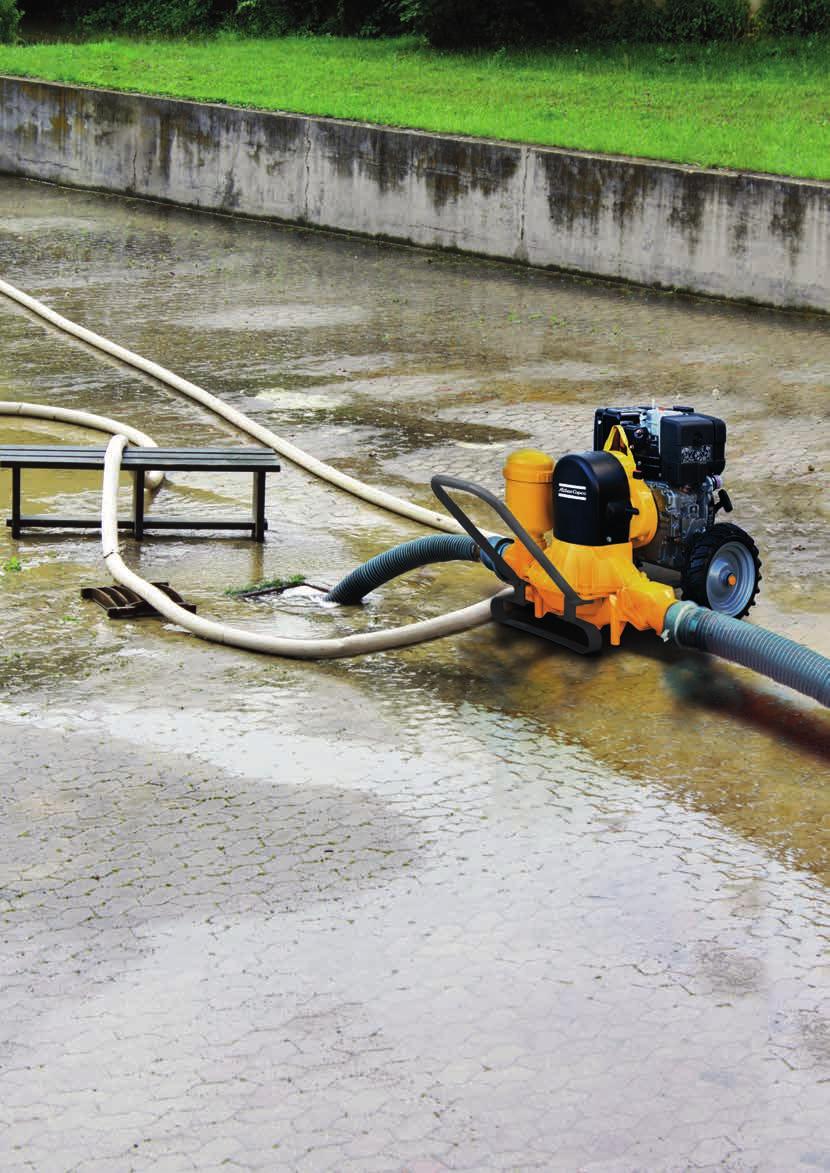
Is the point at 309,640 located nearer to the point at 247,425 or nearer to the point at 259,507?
the point at 259,507

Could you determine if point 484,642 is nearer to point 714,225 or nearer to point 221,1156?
point 221,1156

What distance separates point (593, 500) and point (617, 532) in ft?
0.78

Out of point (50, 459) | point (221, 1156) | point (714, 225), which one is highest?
point (714, 225)

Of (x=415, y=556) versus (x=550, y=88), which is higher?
(x=550, y=88)

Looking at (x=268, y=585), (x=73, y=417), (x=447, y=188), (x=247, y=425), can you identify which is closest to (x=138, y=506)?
(x=268, y=585)

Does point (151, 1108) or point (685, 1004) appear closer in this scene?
point (151, 1108)

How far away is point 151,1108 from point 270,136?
1877 cm

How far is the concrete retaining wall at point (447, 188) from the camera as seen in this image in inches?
671

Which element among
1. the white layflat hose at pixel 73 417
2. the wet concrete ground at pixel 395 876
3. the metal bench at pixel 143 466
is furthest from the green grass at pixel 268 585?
the white layflat hose at pixel 73 417

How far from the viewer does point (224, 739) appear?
7.25m

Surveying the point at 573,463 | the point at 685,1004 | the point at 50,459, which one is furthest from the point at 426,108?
the point at 685,1004

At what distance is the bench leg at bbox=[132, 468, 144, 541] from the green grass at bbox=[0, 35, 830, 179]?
989 cm

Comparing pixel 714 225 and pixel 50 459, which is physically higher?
pixel 714 225

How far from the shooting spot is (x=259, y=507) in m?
10.0
